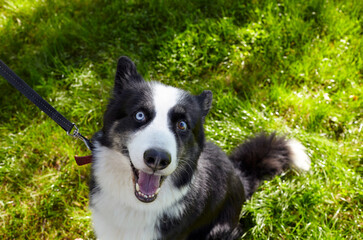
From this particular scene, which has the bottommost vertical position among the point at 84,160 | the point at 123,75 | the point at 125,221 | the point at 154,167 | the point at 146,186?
the point at 125,221

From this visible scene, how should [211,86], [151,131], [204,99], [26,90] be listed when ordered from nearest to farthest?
[151,131], [26,90], [204,99], [211,86]

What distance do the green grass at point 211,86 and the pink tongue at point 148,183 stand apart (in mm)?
1170

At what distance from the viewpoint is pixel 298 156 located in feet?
9.52

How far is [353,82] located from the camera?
3508mm

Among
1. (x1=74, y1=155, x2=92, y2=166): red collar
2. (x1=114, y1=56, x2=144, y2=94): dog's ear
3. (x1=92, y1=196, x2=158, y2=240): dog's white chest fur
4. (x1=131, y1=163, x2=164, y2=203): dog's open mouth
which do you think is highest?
(x1=114, y1=56, x2=144, y2=94): dog's ear

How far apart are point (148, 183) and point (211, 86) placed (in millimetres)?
1901

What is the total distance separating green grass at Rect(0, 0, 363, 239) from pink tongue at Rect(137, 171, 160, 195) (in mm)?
1170

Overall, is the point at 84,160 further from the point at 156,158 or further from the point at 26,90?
the point at 156,158

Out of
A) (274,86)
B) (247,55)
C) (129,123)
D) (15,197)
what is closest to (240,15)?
(247,55)

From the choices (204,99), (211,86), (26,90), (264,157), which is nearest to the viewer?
(26,90)

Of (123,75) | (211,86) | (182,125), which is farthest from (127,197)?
(211,86)

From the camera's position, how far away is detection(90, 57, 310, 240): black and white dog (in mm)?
1865

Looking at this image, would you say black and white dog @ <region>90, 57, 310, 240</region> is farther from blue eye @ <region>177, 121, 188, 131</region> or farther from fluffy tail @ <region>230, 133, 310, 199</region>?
fluffy tail @ <region>230, 133, 310, 199</region>

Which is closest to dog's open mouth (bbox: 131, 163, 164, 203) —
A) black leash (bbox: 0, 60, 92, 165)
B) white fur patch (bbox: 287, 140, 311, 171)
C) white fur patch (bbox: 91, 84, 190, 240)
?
white fur patch (bbox: 91, 84, 190, 240)
